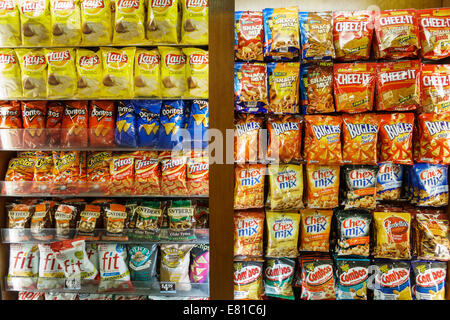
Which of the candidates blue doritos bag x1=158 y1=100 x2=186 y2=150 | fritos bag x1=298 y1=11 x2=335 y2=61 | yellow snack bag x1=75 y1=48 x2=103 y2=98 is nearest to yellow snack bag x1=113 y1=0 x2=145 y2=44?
→ yellow snack bag x1=75 y1=48 x2=103 y2=98

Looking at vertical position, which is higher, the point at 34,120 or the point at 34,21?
the point at 34,21

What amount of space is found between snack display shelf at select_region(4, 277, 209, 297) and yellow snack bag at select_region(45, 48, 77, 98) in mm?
1157

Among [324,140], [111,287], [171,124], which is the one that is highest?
[171,124]

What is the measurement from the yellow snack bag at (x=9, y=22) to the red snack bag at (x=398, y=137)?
7.51 feet

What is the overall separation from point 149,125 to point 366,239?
155 cm

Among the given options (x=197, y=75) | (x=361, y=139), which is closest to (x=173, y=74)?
(x=197, y=75)

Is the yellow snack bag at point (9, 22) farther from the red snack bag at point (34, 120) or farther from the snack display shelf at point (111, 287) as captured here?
the snack display shelf at point (111, 287)

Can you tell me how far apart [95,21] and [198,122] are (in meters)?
0.83

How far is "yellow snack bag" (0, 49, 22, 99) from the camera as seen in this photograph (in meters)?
1.84

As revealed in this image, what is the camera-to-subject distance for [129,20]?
5.77 feet

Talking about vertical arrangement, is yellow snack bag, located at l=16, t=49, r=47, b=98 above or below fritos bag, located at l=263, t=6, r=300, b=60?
below

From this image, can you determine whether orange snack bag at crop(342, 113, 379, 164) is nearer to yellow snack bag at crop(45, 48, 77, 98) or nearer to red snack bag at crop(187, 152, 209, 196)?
red snack bag at crop(187, 152, 209, 196)

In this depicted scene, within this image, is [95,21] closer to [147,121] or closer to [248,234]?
[147,121]

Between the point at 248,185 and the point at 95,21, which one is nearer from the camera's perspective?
the point at 95,21
